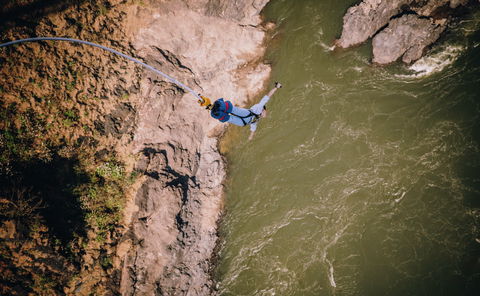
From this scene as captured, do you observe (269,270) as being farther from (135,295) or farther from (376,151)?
(376,151)

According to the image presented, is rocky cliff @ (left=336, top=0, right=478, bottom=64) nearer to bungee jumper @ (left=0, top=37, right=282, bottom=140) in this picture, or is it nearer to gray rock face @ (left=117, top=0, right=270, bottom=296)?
bungee jumper @ (left=0, top=37, right=282, bottom=140)

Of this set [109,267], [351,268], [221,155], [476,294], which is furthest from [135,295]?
[476,294]

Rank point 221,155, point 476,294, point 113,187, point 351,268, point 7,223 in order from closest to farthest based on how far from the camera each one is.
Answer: point 476,294 < point 7,223 < point 351,268 < point 113,187 < point 221,155

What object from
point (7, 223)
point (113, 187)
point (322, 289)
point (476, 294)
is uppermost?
point (113, 187)

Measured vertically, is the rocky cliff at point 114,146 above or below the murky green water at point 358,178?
above

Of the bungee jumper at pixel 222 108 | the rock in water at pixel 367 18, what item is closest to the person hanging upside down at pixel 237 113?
the bungee jumper at pixel 222 108

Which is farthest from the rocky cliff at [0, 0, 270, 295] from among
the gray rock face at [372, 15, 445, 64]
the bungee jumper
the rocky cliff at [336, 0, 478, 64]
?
the gray rock face at [372, 15, 445, 64]

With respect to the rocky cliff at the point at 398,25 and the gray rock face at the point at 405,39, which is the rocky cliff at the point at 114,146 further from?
the gray rock face at the point at 405,39

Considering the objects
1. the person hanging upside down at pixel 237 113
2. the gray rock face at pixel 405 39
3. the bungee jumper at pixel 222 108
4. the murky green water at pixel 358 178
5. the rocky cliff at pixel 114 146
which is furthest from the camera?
the gray rock face at pixel 405 39
